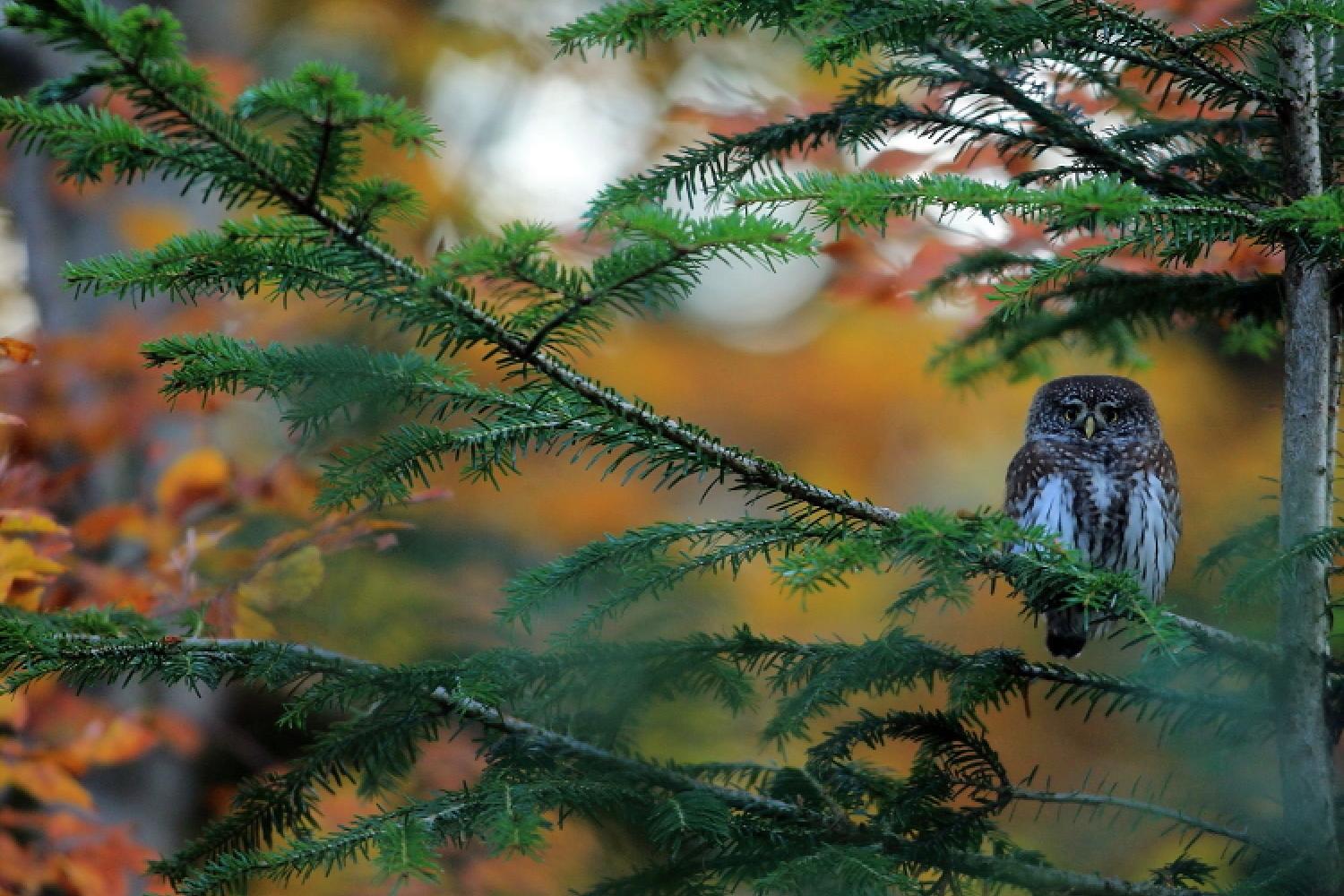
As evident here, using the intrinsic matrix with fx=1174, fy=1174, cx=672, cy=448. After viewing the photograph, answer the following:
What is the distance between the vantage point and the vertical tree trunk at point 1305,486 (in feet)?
5.90

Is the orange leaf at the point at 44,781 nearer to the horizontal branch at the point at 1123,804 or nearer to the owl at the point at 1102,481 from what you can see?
the horizontal branch at the point at 1123,804

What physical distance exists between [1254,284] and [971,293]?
812 millimetres

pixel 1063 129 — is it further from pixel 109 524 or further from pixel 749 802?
pixel 109 524

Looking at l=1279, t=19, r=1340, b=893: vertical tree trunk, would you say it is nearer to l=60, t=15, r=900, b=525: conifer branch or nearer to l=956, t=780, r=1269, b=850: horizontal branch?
l=956, t=780, r=1269, b=850: horizontal branch

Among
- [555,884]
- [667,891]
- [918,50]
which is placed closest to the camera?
[667,891]

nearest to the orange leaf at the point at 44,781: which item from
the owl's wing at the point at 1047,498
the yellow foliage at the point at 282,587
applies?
the yellow foliage at the point at 282,587

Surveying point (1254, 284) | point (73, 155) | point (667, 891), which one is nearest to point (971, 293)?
point (1254, 284)

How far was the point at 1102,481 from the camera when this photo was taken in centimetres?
291

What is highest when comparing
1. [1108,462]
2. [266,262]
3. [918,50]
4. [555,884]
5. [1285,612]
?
[918,50]

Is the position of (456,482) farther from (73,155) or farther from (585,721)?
(73,155)

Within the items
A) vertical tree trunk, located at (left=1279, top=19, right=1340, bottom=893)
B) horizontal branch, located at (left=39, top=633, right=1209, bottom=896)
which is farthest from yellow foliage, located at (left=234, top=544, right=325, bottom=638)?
vertical tree trunk, located at (left=1279, top=19, right=1340, bottom=893)

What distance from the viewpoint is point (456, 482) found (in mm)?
4859

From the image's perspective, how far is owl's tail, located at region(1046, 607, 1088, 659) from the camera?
10.2 feet

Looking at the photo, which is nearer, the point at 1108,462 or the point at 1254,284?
the point at 1254,284
